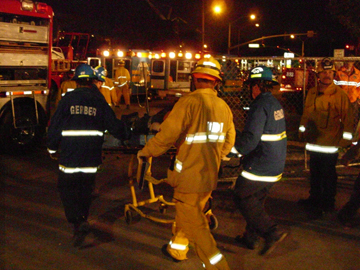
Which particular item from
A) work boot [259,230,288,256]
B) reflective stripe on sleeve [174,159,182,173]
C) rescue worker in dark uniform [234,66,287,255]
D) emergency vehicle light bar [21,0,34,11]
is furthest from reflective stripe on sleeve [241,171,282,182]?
emergency vehicle light bar [21,0,34,11]

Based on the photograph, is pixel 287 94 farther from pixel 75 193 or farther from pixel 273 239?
pixel 75 193

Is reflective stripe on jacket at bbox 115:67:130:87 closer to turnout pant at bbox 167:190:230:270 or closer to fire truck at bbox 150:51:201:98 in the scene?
fire truck at bbox 150:51:201:98

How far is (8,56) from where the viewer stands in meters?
7.92

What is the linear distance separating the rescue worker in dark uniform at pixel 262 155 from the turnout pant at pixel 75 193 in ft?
5.33

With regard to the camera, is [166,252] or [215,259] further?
[166,252]

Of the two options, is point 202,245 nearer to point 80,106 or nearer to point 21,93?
point 80,106

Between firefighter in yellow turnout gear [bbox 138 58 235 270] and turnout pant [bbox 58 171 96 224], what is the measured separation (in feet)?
3.61

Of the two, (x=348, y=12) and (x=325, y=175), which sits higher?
(x=348, y=12)

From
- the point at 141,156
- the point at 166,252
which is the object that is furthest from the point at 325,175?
the point at 141,156

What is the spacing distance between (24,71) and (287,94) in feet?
39.9

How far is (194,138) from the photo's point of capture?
10.7 ft

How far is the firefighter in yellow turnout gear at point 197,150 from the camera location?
10.6 feet

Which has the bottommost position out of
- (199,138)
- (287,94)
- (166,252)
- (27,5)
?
(166,252)

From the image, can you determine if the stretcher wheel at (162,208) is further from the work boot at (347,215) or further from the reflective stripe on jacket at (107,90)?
the reflective stripe on jacket at (107,90)
